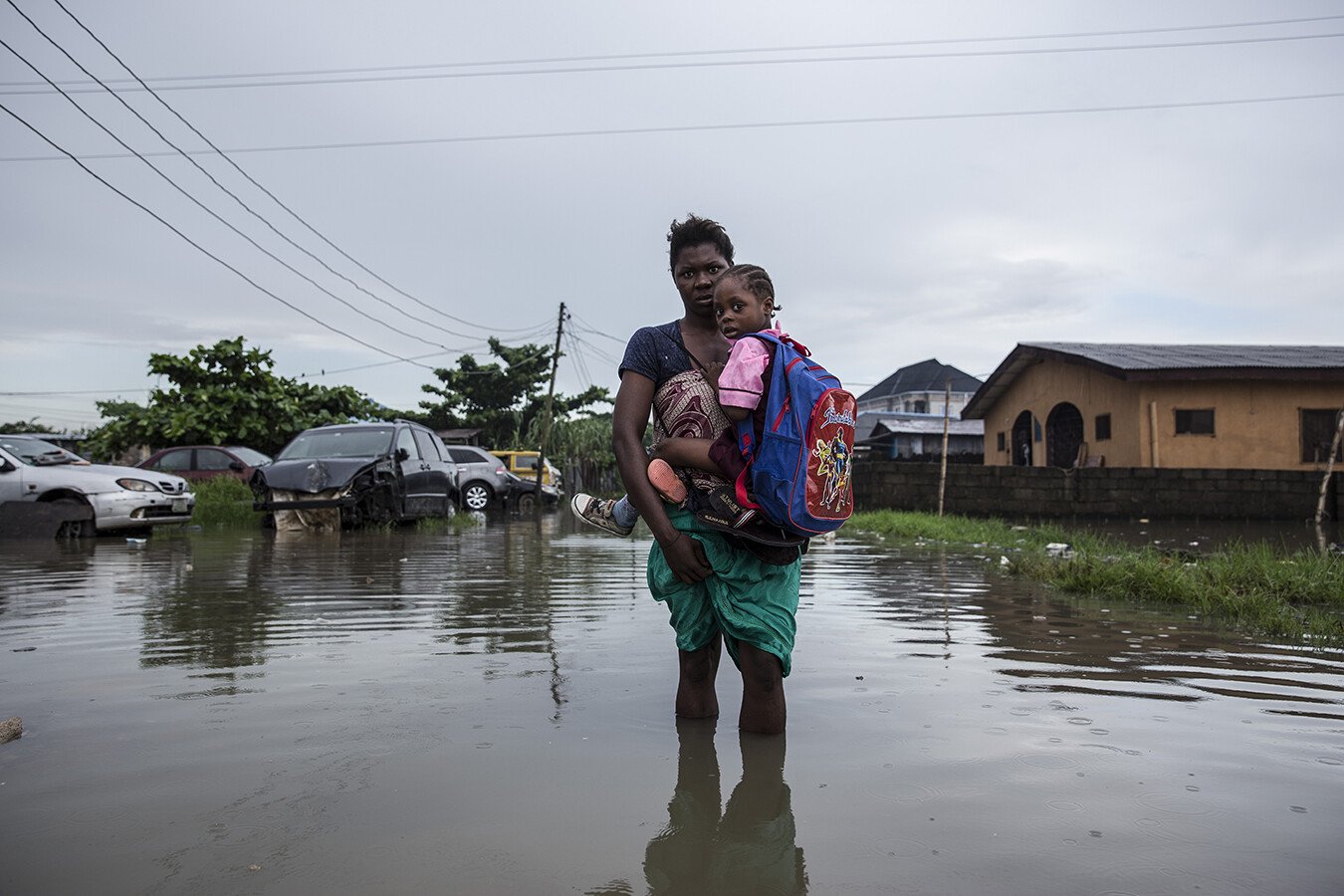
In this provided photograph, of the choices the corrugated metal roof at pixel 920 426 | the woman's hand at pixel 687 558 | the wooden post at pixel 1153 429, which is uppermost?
the corrugated metal roof at pixel 920 426

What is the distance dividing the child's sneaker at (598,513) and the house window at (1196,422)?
68.8 feet

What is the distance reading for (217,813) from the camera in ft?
7.91

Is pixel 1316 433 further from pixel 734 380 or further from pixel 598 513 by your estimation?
pixel 734 380

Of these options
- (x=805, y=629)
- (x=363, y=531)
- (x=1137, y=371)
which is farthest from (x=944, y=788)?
(x=1137, y=371)

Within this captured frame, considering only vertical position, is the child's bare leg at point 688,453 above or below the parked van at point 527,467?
below

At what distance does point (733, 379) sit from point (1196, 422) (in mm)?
21661

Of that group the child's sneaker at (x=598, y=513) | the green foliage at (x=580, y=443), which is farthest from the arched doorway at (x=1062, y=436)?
the child's sneaker at (x=598, y=513)

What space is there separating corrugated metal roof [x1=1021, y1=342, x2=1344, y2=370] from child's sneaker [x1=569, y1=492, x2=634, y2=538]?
1934cm

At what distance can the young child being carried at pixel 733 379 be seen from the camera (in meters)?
2.78

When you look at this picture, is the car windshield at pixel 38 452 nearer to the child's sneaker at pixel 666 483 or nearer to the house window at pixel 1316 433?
the child's sneaker at pixel 666 483

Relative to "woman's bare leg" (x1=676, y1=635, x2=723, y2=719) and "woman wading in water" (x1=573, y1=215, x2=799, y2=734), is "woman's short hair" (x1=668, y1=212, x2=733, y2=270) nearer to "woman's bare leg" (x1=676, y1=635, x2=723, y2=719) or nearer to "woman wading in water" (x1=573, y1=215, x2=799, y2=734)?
"woman wading in water" (x1=573, y1=215, x2=799, y2=734)

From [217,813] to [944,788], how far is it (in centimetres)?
182

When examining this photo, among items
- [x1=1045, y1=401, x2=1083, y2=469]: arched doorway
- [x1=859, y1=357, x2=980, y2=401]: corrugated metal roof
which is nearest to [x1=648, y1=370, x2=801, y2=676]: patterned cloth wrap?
[x1=1045, y1=401, x2=1083, y2=469]: arched doorway

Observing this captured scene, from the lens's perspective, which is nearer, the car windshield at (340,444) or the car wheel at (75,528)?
the car wheel at (75,528)
